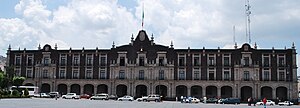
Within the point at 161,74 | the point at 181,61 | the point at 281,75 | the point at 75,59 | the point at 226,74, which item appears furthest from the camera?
the point at 75,59

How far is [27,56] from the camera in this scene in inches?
3236

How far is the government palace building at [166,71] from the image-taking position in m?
73.7

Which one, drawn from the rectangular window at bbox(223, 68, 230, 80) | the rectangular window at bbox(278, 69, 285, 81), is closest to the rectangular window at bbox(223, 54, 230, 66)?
the rectangular window at bbox(223, 68, 230, 80)

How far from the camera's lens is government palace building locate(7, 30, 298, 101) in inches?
2901

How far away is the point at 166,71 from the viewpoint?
75.6m

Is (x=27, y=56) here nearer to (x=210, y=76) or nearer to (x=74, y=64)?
(x=74, y=64)

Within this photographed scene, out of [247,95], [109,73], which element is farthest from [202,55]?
[109,73]

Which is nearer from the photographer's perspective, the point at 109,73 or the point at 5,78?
the point at 5,78

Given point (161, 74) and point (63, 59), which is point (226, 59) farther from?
point (63, 59)

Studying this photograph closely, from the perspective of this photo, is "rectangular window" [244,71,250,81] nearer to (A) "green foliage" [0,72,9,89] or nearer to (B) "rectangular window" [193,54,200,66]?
(B) "rectangular window" [193,54,200,66]

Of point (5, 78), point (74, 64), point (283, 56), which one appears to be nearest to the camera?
point (5, 78)

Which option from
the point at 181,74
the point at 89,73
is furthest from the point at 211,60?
the point at 89,73

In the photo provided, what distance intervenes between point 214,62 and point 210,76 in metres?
2.68

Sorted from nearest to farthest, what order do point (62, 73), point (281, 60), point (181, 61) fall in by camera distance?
point (281, 60), point (181, 61), point (62, 73)
